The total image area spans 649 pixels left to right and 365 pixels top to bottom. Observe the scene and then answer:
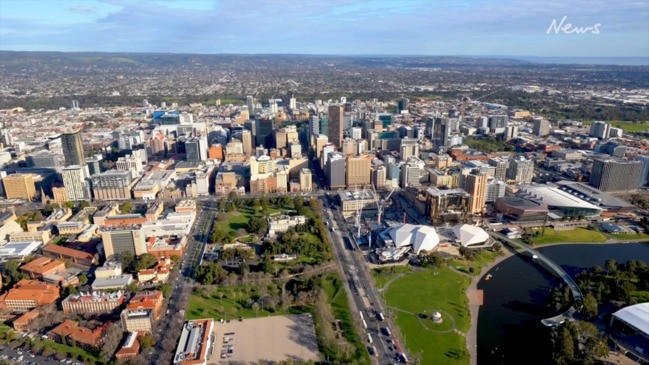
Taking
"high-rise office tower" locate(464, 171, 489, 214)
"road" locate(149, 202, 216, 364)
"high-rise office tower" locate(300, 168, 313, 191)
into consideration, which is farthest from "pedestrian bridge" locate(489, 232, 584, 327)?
"road" locate(149, 202, 216, 364)

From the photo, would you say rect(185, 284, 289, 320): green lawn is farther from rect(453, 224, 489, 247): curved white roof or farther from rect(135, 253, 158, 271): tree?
rect(453, 224, 489, 247): curved white roof

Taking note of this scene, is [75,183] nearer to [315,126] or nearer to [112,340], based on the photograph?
[112,340]

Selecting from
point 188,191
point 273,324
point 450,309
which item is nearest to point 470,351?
point 450,309

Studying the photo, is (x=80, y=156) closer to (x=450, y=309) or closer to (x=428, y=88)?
(x=450, y=309)

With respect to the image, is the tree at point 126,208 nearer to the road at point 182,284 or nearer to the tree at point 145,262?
the road at point 182,284

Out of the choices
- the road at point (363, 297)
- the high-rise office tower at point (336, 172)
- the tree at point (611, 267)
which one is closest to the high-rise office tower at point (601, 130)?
the high-rise office tower at point (336, 172)
